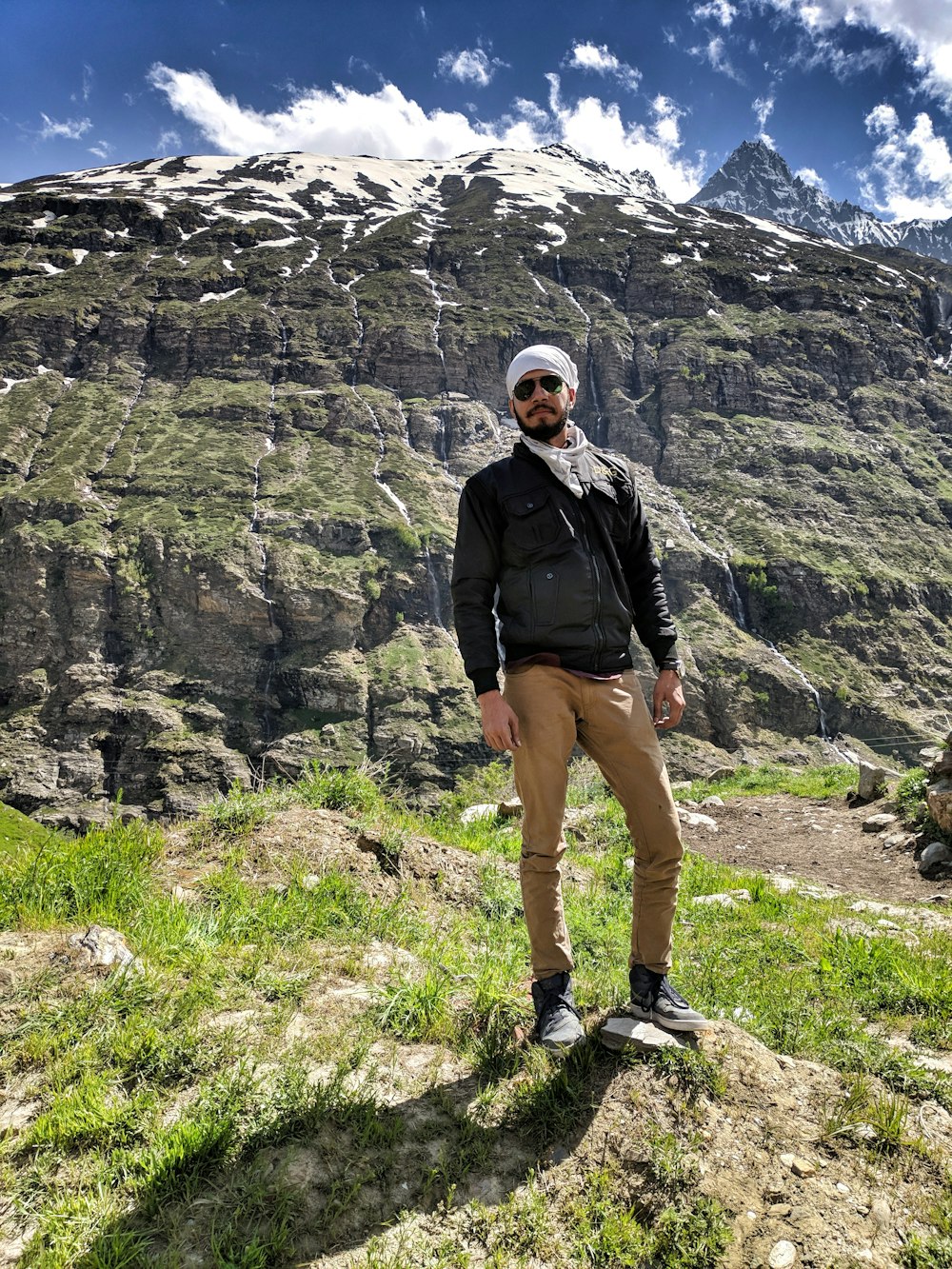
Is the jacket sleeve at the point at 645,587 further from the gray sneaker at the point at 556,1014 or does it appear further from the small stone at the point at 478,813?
the small stone at the point at 478,813

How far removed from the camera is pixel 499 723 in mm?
3307

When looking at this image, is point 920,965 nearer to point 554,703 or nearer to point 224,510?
point 554,703

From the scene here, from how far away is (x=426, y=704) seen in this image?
91.4 metres

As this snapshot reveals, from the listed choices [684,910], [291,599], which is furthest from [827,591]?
[684,910]

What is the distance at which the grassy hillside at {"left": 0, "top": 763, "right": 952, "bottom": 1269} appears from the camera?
2.34m

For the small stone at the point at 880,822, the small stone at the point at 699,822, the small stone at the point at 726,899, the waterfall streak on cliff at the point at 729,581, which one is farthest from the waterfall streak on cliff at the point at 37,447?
the small stone at the point at 726,899

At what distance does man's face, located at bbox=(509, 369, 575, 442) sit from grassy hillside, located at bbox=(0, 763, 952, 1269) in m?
3.23

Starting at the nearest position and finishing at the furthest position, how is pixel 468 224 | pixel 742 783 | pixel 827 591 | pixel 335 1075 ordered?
1. pixel 335 1075
2. pixel 742 783
3. pixel 827 591
4. pixel 468 224

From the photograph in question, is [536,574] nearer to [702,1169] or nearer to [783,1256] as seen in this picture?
[702,1169]

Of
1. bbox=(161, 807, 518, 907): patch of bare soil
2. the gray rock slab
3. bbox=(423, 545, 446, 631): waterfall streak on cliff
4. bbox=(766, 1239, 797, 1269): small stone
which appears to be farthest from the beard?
bbox=(423, 545, 446, 631): waterfall streak on cliff

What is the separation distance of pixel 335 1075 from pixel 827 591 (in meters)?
116

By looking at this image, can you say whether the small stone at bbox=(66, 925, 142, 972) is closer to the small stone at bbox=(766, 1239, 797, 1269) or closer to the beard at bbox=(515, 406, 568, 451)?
the small stone at bbox=(766, 1239, 797, 1269)

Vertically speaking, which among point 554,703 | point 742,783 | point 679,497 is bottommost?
point 742,783

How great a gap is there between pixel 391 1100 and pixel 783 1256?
1.62 metres
